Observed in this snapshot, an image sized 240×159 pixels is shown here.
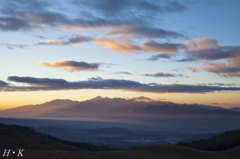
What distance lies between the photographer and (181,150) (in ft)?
149

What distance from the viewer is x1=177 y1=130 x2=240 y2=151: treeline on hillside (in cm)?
5366

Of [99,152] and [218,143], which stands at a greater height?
[99,152]

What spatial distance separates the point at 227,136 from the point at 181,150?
99.2 ft

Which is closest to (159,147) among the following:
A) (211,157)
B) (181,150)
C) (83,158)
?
(181,150)

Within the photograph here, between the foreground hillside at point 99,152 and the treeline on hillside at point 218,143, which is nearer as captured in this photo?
the foreground hillside at point 99,152

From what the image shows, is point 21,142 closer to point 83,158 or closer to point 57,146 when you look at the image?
point 57,146

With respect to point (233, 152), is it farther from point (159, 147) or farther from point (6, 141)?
point (6, 141)

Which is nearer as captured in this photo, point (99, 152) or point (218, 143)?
point (99, 152)

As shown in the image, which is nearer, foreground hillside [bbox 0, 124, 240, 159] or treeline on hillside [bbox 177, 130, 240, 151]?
foreground hillside [bbox 0, 124, 240, 159]

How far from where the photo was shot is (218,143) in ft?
195

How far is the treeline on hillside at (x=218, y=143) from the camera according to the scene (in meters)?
53.7

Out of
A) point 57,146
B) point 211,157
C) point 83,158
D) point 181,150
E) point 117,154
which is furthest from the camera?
point 57,146

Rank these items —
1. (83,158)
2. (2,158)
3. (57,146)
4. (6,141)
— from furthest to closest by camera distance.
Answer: (57,146) < (6,141) < (83,158) < (2,158)

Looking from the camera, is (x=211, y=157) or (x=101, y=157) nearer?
(x=101, y=157)
